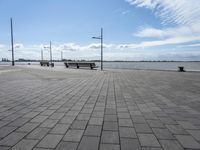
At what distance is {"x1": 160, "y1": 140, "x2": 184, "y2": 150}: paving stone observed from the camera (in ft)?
9.73

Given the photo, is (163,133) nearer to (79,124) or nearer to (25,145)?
(79,124)

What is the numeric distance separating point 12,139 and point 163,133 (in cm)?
303

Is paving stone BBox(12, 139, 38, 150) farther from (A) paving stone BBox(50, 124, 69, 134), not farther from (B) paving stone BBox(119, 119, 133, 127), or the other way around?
(B) paving stone BBox(119, 119, 133, 127)

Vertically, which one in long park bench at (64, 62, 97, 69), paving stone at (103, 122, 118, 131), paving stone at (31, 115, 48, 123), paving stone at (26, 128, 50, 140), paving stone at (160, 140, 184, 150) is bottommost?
paving stone at (160, 140, 184, 150)

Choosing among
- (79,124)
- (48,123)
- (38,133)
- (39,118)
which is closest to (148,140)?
(79,124)

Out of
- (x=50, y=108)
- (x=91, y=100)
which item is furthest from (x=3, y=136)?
(x=91, y=100)

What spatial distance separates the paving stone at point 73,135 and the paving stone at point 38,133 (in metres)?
0.48

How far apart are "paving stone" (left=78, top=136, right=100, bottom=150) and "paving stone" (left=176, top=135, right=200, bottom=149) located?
5.21 feet

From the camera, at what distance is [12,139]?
3270 millimetres

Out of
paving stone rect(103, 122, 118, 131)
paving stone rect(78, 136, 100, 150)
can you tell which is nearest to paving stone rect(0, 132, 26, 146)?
paving stone rect(78, 136, 100, 150)

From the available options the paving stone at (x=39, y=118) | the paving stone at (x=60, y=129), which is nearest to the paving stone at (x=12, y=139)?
the paving stone at (x=60, y=129)

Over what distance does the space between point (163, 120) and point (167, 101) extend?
7.07ft

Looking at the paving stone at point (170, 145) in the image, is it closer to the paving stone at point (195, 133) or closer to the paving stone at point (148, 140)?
the paving stone at point (148, 140)

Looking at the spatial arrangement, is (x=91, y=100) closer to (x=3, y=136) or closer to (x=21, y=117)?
(x=21, y=117)
